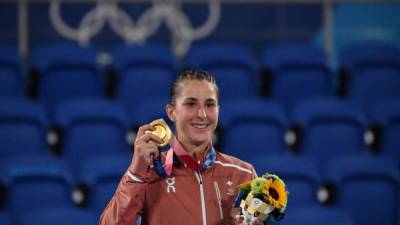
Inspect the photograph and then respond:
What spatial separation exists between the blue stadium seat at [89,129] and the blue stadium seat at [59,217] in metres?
1.15

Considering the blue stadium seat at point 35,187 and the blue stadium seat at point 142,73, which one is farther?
the blue stadium seat at point 142,73

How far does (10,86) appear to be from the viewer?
7434mm

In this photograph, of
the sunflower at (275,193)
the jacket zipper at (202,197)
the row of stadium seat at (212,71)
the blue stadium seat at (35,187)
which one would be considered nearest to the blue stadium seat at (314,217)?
the blue stadium seat at (35,187)

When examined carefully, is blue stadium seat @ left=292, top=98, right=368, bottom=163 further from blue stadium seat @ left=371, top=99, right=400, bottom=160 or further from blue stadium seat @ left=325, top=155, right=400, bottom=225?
blue stadium seat @ left=325, top=155, right=400, bottom=225

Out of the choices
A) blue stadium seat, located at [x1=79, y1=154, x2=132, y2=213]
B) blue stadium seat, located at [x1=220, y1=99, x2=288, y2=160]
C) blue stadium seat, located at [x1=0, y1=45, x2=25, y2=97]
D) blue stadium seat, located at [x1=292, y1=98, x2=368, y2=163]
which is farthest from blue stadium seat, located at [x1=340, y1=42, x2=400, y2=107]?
blue stadium seat, located at [x1=0, y1=45, x2=25, y2=97]

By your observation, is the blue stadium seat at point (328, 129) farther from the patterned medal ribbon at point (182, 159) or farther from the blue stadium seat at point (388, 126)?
the patterned medal ribbon at point (182, 159)

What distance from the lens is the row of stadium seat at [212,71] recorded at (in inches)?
295

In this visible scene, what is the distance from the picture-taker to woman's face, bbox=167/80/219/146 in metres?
3.68

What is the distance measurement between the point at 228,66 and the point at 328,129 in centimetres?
101

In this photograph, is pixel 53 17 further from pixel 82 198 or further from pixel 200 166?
pixel 200 166

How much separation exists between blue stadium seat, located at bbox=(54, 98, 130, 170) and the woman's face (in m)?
3.13

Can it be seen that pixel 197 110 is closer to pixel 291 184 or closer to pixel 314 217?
pixel 314 217

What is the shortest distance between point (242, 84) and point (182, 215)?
13.7ft

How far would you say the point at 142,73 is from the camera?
298 inches
